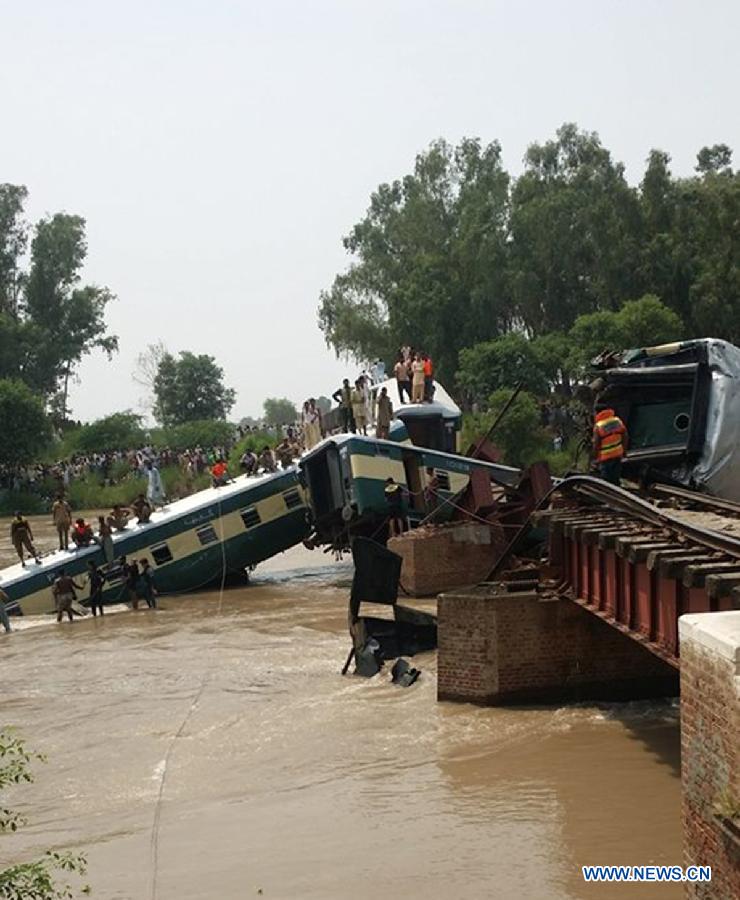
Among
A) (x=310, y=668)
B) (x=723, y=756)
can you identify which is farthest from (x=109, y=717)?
(x=723, y=756)

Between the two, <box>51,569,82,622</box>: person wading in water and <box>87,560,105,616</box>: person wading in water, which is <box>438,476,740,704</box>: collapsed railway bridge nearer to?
<box>51,569,82,622</box>: person wading in water

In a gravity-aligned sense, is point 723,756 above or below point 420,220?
below

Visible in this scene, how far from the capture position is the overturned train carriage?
23188mm

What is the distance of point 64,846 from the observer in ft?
46.3

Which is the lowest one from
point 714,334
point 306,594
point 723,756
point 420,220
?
point 306,594

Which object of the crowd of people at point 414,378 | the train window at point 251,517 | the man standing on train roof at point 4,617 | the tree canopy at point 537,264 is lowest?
the man standing on train roof at point 4,617

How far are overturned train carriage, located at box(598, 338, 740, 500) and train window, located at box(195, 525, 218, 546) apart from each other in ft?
40.2

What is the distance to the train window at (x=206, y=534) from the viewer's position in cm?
3422

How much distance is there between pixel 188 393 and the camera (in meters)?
135

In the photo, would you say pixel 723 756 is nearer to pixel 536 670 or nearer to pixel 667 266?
pixel 536 670

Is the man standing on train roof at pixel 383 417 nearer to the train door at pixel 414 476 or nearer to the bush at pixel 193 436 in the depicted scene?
the train door at pixel 414 476

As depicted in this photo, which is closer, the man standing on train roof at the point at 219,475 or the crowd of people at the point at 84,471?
the man standing on train roof at the point at 219,475

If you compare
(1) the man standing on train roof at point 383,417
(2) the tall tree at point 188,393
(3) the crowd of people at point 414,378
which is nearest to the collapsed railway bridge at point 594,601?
(1) the man standing on train roof at point 383,417

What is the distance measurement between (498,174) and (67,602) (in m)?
57.2
